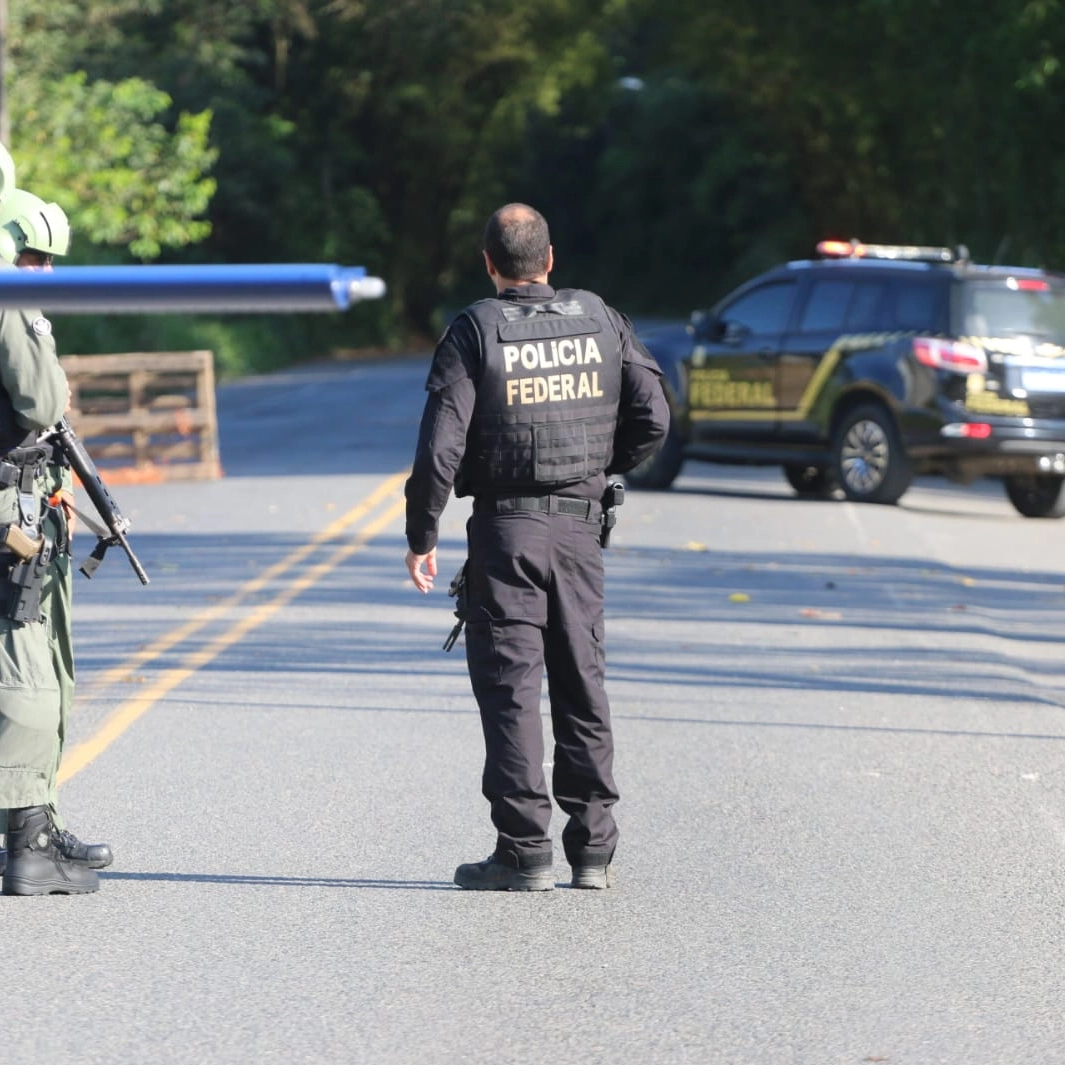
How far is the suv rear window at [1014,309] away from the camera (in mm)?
16922

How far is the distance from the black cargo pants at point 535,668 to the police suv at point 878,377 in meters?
11.3

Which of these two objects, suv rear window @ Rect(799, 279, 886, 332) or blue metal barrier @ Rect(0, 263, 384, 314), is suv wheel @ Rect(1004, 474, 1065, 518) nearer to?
suv rear window @ Rect(799, 279, 886, 332)

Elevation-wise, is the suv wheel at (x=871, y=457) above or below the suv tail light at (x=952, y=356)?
below

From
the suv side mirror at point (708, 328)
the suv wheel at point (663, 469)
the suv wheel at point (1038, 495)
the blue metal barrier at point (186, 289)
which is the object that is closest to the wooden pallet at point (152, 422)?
the suv wheel at point (663, 469)

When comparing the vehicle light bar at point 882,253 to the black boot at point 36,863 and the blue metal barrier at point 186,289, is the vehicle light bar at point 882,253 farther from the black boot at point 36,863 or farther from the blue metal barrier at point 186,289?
the blue metal barrier at point 186,289

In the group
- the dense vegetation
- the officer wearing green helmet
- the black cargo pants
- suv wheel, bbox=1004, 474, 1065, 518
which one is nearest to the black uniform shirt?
the black cargo pants

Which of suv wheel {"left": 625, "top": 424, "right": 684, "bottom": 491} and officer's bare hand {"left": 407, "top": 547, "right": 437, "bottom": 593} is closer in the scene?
officer's bare hand {"left": 407, "top": 547, "right": 437, "bottom": 593}

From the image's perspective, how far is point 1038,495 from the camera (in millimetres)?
18031

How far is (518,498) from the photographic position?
6.05m

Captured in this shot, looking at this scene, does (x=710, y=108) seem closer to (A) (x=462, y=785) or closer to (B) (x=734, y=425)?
(B) (x=734, y=425)

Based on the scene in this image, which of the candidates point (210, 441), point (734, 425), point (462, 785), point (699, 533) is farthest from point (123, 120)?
point (462, 785)

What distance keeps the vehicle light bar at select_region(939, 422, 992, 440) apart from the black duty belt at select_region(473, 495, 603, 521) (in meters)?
11.3

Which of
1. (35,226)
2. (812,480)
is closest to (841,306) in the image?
(812,480)

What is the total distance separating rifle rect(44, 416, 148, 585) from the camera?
5961 mm
